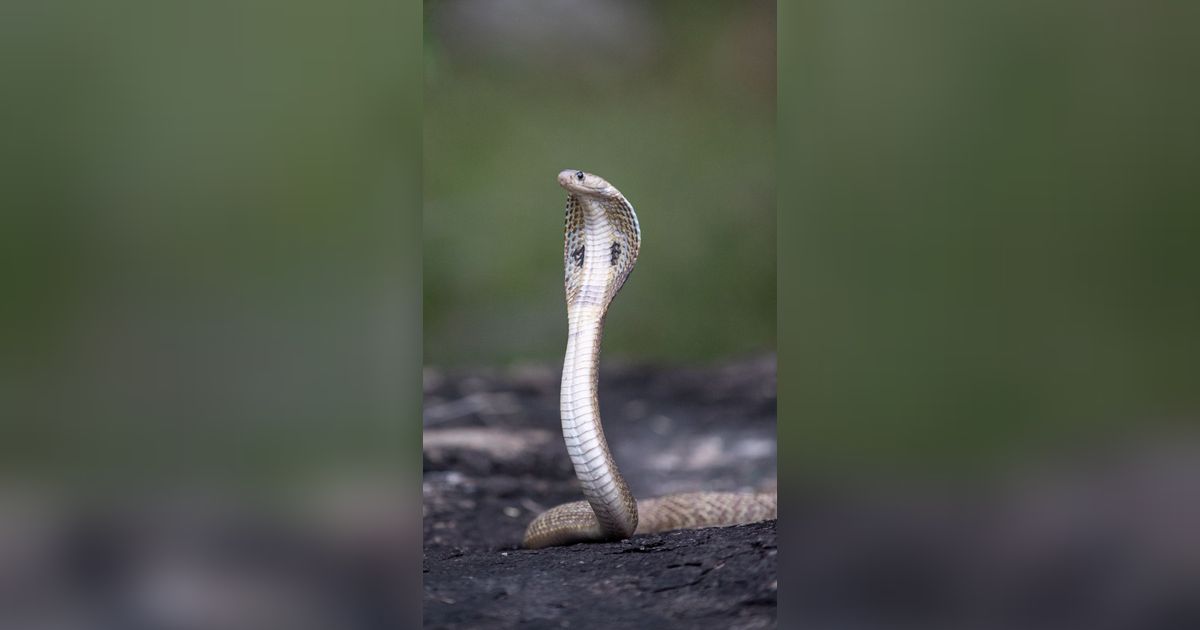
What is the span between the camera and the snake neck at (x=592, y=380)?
218cm

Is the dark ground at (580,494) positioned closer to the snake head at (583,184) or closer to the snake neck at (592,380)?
the snake neck at (592,380)

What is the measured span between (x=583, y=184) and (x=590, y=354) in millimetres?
406
